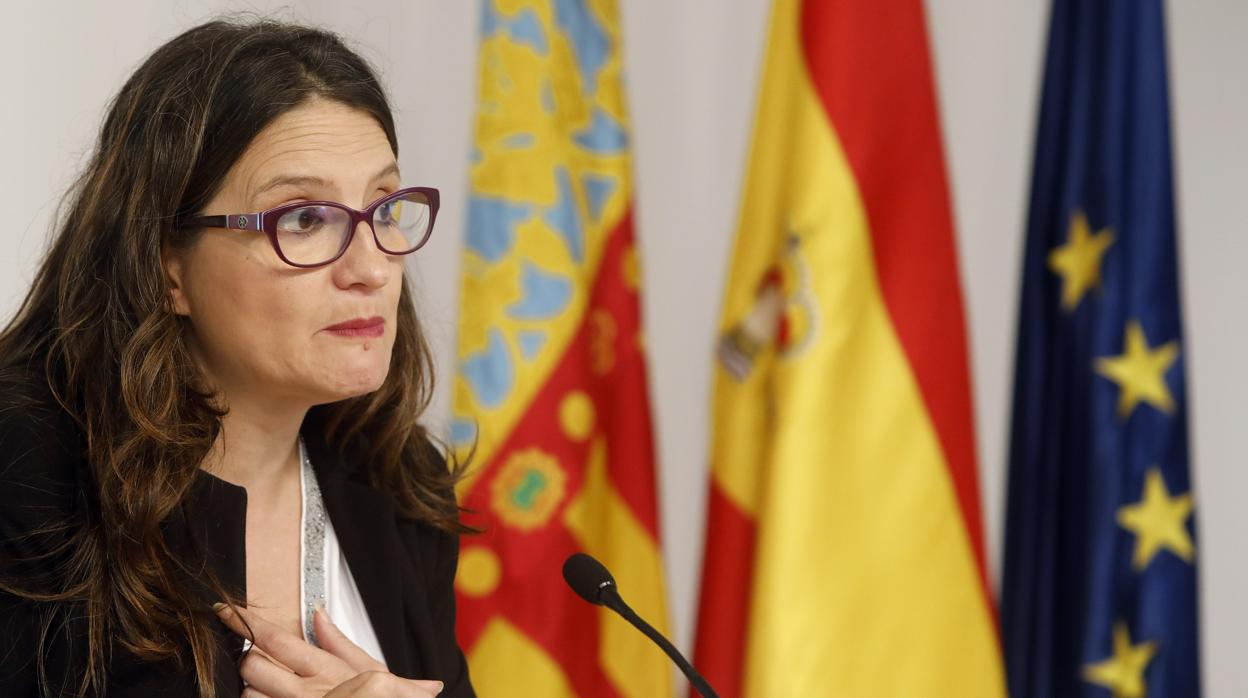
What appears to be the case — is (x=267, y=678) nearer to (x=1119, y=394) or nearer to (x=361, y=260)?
(x=361, y=260)

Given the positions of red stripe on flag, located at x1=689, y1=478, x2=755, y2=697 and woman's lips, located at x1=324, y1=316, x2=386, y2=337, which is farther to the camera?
red stripe on flag, located at x1=689, y1=478, x2=755, y2=697

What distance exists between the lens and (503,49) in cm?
222

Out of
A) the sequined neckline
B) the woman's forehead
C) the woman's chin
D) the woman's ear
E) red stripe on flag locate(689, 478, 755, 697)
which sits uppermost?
the woman's forehead

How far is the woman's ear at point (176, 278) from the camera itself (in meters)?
1.29

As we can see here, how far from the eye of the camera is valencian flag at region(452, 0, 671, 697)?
2.18m

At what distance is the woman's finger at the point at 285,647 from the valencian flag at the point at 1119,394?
1.28 metres

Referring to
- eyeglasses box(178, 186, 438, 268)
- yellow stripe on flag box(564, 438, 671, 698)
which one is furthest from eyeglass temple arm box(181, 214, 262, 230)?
yellow stripe on flag box(564, 438, 671, 698)

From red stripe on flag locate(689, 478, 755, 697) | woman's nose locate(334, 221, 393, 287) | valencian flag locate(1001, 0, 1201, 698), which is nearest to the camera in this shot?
woman's nose locate(334, 221, 393, 287)

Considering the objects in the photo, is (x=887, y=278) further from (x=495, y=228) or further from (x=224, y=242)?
(x=224, y=242)

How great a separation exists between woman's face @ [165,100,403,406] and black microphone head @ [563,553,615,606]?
300mm

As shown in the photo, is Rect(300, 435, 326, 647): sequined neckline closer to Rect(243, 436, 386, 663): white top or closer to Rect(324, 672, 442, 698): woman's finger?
Rect(243, 436, 386, 663): white top

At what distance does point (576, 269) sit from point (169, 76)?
40.1 inches

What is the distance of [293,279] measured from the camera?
1.24 meters

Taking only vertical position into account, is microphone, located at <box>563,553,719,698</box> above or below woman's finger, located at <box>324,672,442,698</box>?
above
